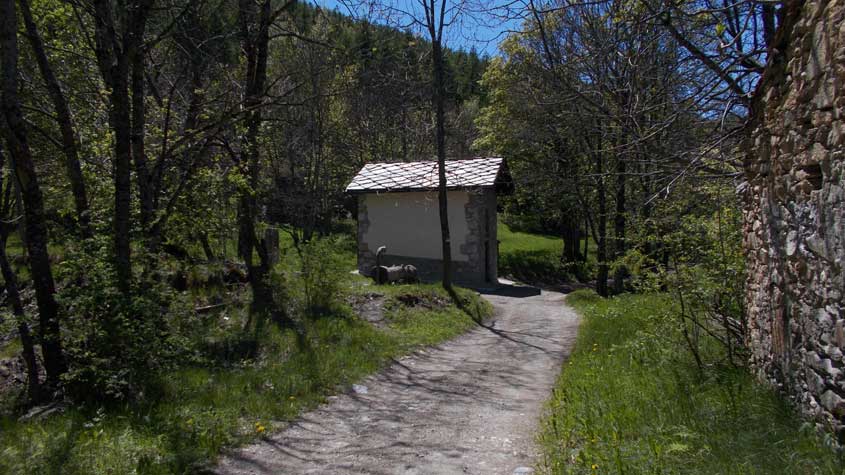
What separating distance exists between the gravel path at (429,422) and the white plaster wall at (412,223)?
9.75 metres

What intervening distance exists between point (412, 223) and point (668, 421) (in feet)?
52.6

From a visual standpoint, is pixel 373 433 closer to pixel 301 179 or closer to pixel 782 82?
pixel 782 82

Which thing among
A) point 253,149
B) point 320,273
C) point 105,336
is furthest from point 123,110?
point 320,273

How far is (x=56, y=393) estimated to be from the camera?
631 centimetres

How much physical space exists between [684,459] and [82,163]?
9.55 meters

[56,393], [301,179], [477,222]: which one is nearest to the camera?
[56,393]

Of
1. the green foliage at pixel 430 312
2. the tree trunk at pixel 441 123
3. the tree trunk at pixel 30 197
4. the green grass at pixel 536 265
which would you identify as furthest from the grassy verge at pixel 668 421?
the green grass at pixel 536 265

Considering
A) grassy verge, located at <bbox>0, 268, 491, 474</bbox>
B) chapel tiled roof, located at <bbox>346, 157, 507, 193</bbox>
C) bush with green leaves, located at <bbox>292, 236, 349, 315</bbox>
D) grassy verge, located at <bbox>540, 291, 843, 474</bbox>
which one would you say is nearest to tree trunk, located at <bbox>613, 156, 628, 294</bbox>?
chapel tiled roof, located at <bbox>346, 157, 507, 193</bbox>

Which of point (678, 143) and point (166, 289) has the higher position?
point (678, 143)

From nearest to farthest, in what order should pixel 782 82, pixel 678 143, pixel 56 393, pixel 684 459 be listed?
pixel 684 459 < pixel 782 82 < pixel 56 393 < pixel 678 143

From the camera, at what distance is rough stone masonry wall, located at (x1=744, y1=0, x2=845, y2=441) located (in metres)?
3.65

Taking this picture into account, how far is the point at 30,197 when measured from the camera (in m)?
6.34

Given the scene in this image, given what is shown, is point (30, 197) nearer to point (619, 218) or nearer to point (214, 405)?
point (214, 405)

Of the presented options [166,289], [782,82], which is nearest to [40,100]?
[166,289]
